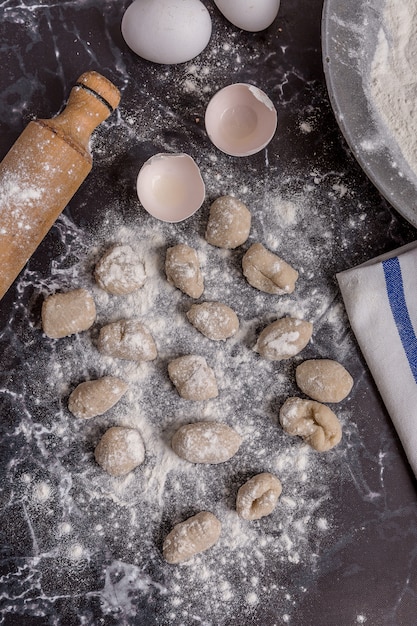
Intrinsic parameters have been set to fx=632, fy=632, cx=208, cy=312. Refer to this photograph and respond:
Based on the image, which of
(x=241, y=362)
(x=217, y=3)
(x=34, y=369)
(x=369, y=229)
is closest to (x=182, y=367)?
(x=241, y=362)

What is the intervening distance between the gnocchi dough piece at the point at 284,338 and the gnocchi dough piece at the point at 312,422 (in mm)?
78

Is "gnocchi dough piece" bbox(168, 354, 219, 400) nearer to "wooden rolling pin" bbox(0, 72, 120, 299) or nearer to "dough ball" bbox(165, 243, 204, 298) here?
"dough ball" bbox(165, 243, 204, 298)

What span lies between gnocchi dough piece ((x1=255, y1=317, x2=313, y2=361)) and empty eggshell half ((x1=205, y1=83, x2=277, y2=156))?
0.86 feet

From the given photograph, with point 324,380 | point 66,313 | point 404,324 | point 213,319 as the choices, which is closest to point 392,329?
point 404,324

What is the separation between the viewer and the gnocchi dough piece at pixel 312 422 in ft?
3.14

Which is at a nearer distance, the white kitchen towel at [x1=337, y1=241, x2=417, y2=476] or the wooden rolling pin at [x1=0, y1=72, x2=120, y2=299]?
the wooden rolling pin at [x1=0, y1=72, x2=120, y2=299]

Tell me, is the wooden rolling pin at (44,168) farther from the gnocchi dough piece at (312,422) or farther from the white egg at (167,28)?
the gnocchi dough piece at (312,422)

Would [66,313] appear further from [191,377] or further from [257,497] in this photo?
[257,497]

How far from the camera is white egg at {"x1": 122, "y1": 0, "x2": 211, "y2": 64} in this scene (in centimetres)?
90

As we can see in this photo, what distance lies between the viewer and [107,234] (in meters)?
0.97

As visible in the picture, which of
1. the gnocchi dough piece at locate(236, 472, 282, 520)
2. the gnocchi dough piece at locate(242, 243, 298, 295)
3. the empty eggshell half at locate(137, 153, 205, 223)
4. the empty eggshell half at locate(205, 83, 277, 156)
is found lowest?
Result: the gnocchi dough piece at locate(236, 472, 282, 520)

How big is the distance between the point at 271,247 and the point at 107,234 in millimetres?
255

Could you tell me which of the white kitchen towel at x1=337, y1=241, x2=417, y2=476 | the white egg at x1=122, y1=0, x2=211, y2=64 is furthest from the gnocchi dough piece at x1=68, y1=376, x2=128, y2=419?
the white egg at x1=122, y1=0, x2=211, y2=64

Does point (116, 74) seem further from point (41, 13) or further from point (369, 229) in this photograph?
point (369, 229)
